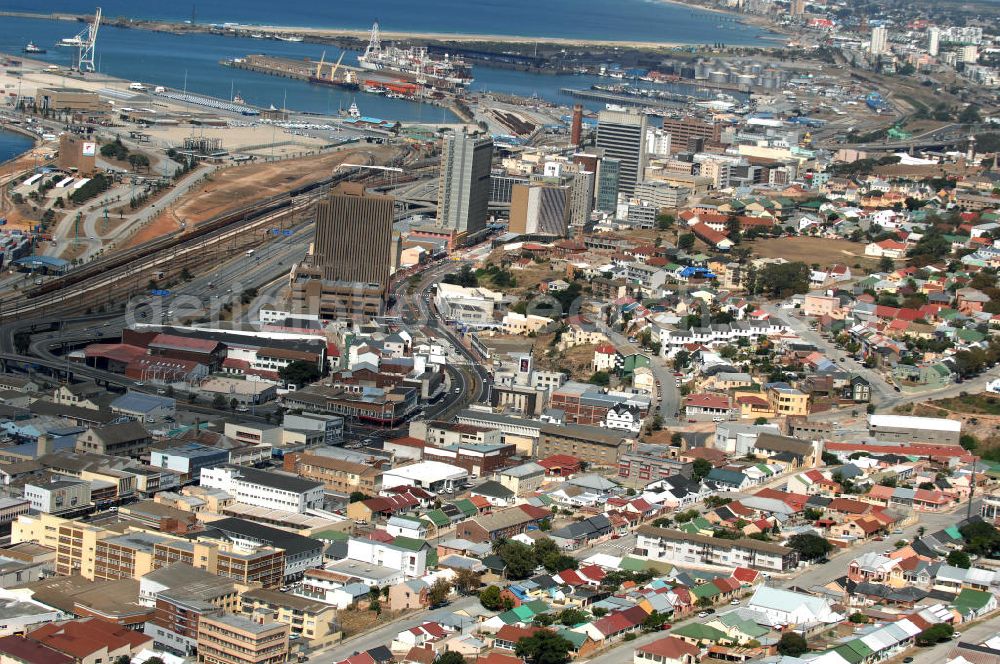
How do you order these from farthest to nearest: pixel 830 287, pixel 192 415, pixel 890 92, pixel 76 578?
1. pixel 890 92
2. pixel 830 287
3. pixel 192 415
4. pixel 76 578

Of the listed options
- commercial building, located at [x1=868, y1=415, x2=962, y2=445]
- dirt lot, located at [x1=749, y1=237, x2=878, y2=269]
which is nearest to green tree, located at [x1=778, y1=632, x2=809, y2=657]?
commercial building, located at [x1=868, y1=415, x2=962, y2=445]

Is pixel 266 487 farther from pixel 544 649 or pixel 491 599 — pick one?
pixel 544 649

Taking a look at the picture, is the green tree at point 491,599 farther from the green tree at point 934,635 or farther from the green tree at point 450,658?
the green tree at point 934,635

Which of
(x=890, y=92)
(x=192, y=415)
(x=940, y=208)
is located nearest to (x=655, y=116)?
(x=890, y=92)

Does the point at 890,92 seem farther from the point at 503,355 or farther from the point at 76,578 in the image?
the point at 76,578

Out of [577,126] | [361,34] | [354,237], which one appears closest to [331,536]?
[354,237]

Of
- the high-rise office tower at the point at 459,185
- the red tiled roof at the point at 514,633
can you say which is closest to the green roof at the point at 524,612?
the red tiled roof at the point at 514,633
